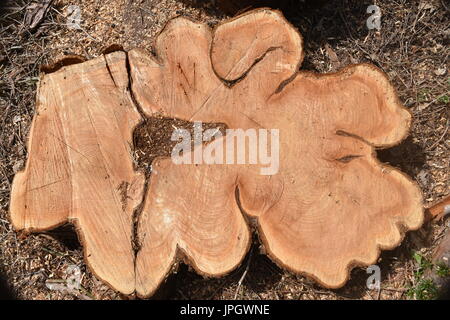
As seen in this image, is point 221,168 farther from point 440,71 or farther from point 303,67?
point 440,71

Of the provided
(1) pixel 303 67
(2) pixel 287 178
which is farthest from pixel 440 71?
(2) pixel 287 178

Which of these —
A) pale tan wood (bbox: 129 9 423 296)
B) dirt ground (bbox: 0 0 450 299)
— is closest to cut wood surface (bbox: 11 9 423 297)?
pale tan wood (bbox: 129 9 423 296)

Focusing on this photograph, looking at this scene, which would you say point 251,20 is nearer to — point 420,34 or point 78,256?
point 420,34

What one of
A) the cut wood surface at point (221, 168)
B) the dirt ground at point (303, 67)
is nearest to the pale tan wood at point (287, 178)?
the cut wood surface at point (221, 168)

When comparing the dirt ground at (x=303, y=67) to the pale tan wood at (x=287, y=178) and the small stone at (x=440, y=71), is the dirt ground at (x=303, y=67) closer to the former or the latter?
the small stone at (x=440, y=71)

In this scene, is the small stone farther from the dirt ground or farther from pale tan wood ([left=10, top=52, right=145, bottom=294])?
pale tan wood ([left=10, top=52, right=145, bottom=294])
